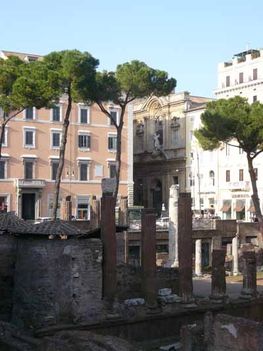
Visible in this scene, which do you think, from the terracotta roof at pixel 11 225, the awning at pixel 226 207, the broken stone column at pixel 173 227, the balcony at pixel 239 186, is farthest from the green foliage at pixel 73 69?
the awning at pixel 226 207

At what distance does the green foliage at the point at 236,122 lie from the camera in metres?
31.8

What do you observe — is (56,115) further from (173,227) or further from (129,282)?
(129,282)

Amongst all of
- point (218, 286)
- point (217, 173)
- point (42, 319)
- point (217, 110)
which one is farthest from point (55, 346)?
point (217, 173)

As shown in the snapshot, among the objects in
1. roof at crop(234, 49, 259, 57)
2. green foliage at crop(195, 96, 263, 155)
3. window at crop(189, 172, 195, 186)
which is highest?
roof at crop(234, 49, 259, 57)

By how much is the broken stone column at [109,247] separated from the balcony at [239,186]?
33.1 meters

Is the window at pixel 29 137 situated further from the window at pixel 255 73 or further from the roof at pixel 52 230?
the roof at pixel 52 230

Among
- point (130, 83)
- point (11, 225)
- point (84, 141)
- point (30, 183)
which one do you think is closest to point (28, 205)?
point (30, 183)

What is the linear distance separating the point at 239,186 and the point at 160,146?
10032 mm

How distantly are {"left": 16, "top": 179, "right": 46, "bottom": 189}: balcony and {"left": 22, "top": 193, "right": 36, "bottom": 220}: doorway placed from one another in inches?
35.6

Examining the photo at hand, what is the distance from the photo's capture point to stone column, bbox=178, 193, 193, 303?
59.7ft

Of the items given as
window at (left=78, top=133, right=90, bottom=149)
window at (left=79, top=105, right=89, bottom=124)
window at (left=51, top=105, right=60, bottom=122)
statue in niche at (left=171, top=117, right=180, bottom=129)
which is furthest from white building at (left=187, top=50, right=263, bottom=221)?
window at (left=51, top=105, right=60, bottom=122)

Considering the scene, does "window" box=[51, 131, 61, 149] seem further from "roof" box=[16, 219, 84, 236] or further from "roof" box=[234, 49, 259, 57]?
"roof" box=[16, 219, 84, 236]

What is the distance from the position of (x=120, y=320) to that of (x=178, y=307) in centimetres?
237

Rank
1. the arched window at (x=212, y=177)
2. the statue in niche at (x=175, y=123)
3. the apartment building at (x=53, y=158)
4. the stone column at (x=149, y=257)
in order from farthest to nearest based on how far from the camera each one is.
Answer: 1. the statue in niche at (x=175, y=123)
2. the arched window at (x=212, y=177)
3. the apartment building at (x=53, y=158)
4. the stone column at (x=149, y=257)
